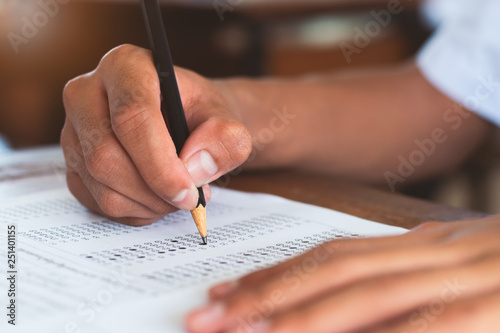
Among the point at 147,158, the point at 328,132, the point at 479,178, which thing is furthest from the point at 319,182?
the point at 479,178

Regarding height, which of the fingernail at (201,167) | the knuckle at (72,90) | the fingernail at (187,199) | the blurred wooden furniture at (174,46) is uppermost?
the knuckle at (72,90)

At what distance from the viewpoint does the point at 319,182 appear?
2.25ft

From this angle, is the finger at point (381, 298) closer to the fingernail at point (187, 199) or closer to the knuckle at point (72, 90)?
the fingernail at point (187, 199)

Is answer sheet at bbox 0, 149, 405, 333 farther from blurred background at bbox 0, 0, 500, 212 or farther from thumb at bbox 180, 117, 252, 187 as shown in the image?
blurred background at bbox 0, 0, 500, 212

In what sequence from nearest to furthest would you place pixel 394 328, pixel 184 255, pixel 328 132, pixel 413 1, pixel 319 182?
1. pixel 394 328
2. pixel 184 255
3. pixel 319 182
4. pixel 328 132
5. pixel 413 1

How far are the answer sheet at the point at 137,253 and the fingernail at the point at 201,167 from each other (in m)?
0.05

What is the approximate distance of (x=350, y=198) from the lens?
23.9 inches

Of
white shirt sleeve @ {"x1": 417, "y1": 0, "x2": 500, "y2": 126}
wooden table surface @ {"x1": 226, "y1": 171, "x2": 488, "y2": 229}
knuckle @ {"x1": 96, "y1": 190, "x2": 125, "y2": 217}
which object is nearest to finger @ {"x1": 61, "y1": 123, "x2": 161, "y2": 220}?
knuckle @ {"x1": 96, "y1": 190, "x2": 125, "y2": 217}

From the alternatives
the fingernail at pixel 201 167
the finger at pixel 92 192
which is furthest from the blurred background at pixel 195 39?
the fingernail at pixel 201 167

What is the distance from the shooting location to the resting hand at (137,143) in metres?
0.47

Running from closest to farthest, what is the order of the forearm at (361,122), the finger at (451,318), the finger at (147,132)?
the finger at (451,318) < the finger at (147,132) < the forearm at (361,122)

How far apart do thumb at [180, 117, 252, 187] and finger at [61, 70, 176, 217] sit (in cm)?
5

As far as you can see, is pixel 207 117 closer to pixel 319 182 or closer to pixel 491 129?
pixel 319 182

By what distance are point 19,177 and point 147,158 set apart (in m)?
0.32
